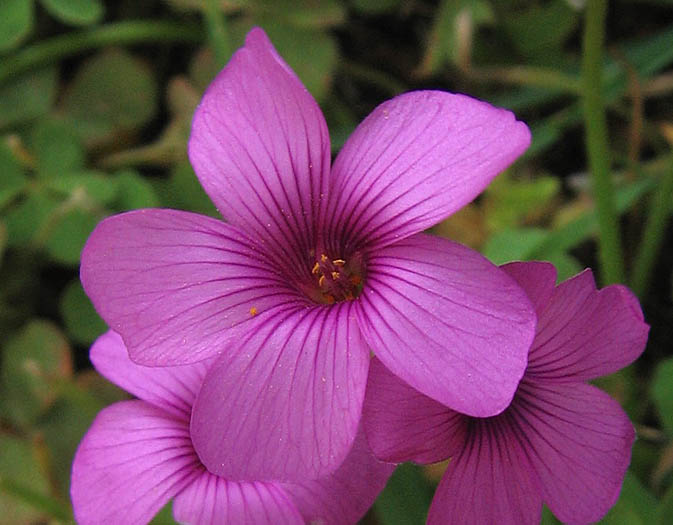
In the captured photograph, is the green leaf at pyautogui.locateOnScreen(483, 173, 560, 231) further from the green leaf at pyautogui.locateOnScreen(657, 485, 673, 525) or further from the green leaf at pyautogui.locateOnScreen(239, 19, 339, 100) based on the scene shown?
the green leaf at pyautogui.locateOnScreen(657, 485, 673, 525)

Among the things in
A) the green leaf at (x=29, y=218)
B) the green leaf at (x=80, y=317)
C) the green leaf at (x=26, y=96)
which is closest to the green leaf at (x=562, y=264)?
the green leaf at (x=80, y=317)

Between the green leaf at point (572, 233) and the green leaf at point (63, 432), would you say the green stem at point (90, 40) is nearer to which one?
the green leaf at point (63, 432)

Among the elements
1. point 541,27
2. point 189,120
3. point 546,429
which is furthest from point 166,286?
point 541,27

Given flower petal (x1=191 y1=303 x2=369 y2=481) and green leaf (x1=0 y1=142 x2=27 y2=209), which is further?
green leaf (x1=0 y1=142 x2=27 y2=209)

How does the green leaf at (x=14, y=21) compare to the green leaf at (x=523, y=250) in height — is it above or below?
above

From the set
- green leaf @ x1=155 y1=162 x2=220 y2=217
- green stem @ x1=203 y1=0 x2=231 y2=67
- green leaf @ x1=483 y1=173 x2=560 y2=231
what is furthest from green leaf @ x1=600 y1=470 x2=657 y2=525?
green stem @ x1=203 y1=0 x2=231 y2=67

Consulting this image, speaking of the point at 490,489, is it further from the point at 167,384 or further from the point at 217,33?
the point at 217,33
